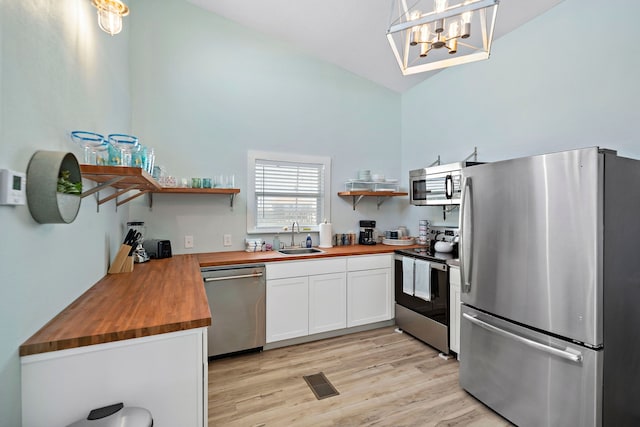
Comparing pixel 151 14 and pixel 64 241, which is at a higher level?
pixel 151 14

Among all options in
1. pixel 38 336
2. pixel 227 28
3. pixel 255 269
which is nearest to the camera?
pixel 38 336

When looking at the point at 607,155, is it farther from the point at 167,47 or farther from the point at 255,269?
the point at 167,47

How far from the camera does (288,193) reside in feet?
11.5

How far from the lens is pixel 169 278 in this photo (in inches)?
79.9

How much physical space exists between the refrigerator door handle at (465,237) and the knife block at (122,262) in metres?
2.54

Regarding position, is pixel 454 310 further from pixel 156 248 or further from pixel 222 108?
pixel 222 108

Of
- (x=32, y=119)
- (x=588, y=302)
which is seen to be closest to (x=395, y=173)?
(x=588, y=302)

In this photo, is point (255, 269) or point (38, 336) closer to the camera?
point (38, 336)

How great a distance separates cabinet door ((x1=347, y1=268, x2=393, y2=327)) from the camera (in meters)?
3.18

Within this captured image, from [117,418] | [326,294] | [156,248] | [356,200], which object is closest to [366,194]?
[356,200]

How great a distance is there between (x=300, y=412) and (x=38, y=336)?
5.19 ft

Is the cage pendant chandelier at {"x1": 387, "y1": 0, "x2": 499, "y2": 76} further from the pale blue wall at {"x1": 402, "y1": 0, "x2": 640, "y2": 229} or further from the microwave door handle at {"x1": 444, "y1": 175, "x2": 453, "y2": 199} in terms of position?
the microwave door handle at {"x1": 444, "y1": 175, "x2": 453, "y2": 199}

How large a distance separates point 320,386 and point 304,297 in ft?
2.79

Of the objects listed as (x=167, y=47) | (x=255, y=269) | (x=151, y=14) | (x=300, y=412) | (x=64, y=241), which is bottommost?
(x=300, y=412)
